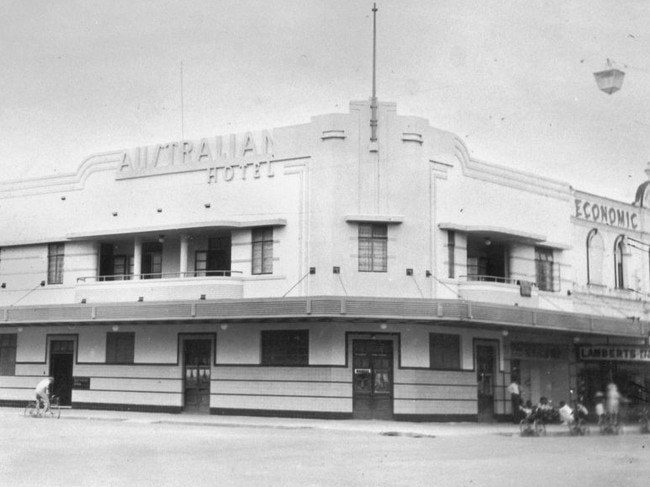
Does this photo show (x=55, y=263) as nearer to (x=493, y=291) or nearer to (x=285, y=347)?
(x=285, y=347)

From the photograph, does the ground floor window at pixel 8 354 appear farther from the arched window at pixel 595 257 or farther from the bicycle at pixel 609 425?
the arched window at pixel 595 257

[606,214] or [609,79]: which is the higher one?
[606,214]

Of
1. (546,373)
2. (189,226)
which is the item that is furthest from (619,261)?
(189,226)

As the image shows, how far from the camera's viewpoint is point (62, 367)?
36.3 metres

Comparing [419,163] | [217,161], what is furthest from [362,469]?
[217,161]

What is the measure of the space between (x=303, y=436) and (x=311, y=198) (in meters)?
9.72

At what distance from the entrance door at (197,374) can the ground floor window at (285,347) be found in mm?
2413

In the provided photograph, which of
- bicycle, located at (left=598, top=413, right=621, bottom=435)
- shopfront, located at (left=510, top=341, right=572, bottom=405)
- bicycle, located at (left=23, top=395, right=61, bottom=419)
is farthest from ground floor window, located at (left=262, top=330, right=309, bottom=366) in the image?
bicycle, located at (left=598, top=413, right=621, bottom=435)

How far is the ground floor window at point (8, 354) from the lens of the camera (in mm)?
37312

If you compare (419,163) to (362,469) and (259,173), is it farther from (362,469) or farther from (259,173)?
(362,469)

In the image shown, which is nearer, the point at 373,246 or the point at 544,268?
the point at 373,246

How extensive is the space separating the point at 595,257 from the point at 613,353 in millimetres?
4661

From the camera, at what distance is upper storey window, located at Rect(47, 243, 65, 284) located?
120 feet

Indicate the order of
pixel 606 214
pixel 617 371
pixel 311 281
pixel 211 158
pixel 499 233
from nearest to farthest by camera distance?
1. pixel 311 281
2. pixel 499 233
3. pixel 211 158
4. pixel 617 371
5. pixel 606 214
